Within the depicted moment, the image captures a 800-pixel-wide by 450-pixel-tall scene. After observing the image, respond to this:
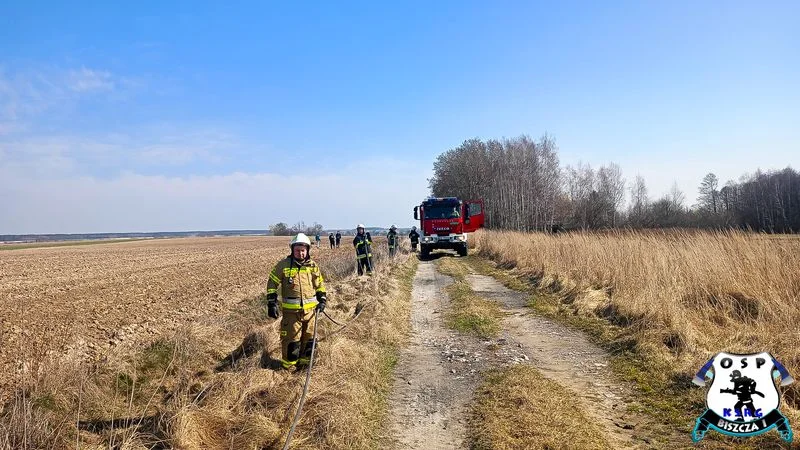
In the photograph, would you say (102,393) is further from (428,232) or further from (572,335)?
(428,232)

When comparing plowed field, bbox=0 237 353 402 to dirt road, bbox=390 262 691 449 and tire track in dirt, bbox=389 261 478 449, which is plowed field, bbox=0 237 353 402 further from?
dirt road, bbox=390 262 691 449

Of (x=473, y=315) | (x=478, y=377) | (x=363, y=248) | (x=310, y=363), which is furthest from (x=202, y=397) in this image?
(x=363, y=248)

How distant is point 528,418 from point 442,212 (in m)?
19.6

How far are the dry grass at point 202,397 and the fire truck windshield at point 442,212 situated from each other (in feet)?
54.4

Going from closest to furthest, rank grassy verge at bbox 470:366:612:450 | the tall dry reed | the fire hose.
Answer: the fire hose → grassy verge at bbox 470:366:612:450 → the tall dry reed

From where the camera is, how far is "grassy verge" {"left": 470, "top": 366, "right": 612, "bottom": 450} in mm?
3846

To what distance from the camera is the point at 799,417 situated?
380cm

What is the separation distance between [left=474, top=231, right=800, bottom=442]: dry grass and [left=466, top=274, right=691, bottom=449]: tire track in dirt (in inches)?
16.2

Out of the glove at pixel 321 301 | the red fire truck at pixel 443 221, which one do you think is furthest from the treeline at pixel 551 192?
the glove at pixel 321 301

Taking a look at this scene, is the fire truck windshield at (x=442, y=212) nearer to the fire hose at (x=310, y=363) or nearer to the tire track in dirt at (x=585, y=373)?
the tire track in dirt at (x=585, y=373)

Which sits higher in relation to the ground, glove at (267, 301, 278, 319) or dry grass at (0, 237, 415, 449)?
glove at (267, 301, 278, 319)

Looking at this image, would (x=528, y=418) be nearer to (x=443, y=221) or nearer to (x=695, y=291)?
(x=695, y=291)

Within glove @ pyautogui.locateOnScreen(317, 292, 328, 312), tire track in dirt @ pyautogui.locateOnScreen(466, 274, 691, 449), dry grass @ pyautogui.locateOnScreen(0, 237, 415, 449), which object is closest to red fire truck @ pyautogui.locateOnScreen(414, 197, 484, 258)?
tire track in dirt @ pyautogui.locateOnScreen(466, 274, 691, 449)

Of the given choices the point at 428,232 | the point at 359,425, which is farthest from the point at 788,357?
the point at 428,232
